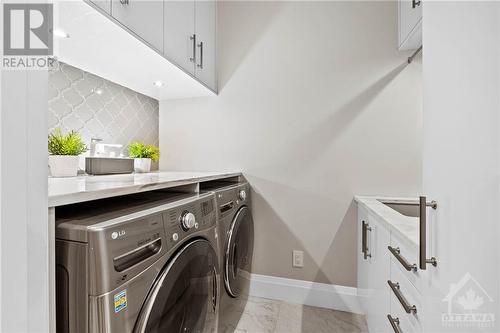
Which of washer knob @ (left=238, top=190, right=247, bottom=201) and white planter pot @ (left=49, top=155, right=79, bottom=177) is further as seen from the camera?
washer knob @ (left=238, top=190, right=247, bottom=201)

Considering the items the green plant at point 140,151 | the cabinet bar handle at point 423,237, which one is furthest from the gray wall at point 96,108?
the cabinet bar handle at point 423,237

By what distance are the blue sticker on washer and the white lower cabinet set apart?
80 cm

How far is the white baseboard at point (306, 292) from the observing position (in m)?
1.79

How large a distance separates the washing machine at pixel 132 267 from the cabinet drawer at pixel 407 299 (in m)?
0.74

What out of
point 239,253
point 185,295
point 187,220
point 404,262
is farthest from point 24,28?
point 239,253

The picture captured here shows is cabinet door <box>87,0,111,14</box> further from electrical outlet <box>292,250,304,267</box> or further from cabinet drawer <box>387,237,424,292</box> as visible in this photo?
electrical outlet <box>292,250,304,267</box>

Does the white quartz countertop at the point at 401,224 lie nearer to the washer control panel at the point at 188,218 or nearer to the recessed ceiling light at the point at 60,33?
the washer control panel at the point at 188,218

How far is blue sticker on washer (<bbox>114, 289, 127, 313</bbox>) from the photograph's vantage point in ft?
2.06

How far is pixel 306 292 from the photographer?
1.88m

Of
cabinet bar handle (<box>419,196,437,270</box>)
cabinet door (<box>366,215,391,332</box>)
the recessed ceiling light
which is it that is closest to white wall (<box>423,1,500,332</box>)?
cabinet bar handle (<box>419,196,437,270</box>)

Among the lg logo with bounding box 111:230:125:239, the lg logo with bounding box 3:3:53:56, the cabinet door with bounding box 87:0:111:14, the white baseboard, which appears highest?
the cabinet door with bounding box 87:0:111:14

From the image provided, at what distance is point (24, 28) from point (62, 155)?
2.98 feet

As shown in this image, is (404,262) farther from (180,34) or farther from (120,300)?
(180,34)

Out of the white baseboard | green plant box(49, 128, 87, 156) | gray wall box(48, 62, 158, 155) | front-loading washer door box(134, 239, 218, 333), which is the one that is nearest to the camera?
front-loading washer door box(134, 239, 218, 333)
